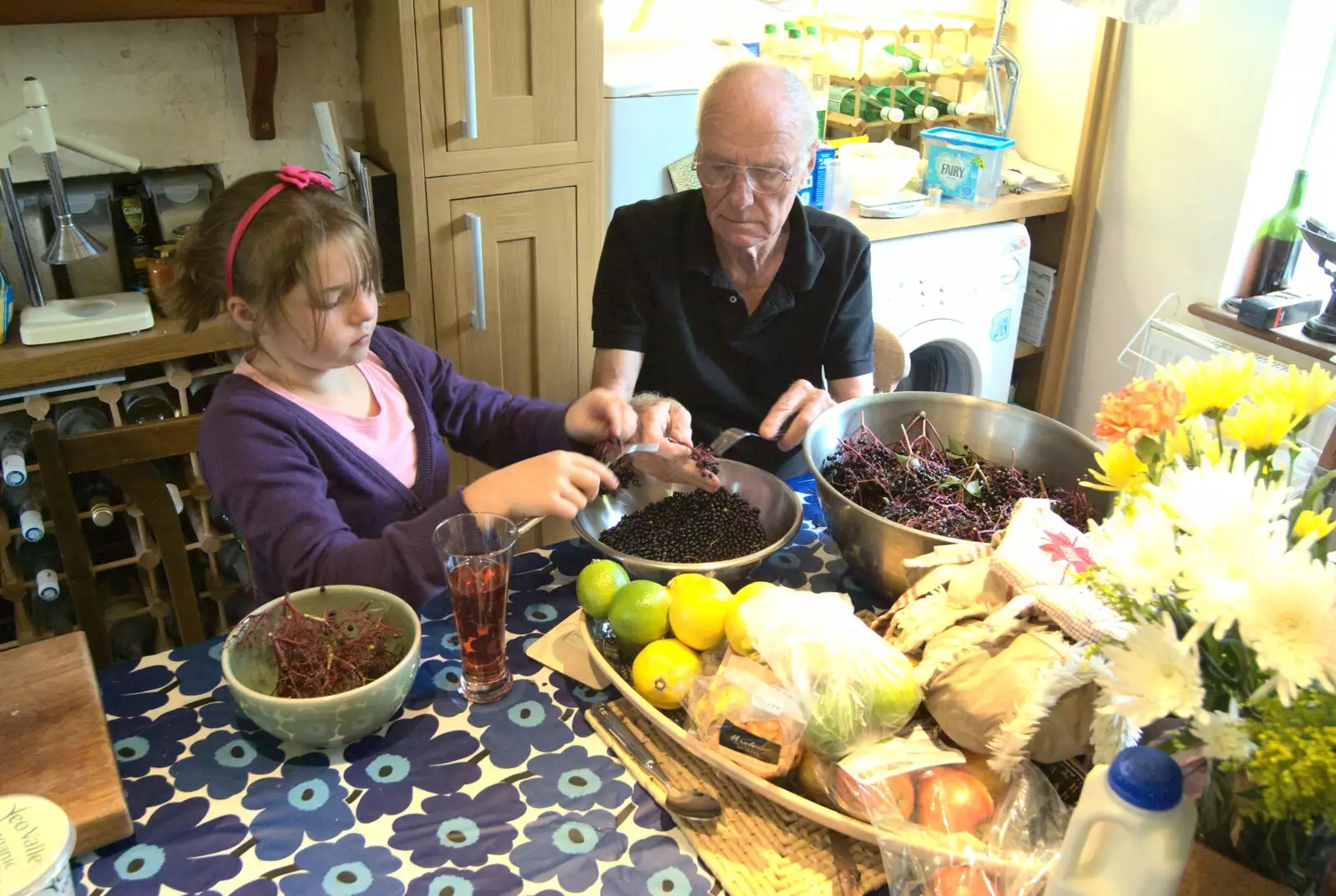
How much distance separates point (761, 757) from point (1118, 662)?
1.21ft

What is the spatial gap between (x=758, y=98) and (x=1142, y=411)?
1.06 meters

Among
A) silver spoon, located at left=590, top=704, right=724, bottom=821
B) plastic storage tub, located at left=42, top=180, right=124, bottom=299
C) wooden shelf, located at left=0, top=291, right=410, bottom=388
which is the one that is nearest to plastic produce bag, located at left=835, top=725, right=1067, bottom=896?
silver spoon, located at left=590, top=704, right=724, bottom=821

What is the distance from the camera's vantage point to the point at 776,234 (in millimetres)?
1757

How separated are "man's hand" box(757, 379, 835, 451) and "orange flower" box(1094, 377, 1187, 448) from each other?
0.73 m

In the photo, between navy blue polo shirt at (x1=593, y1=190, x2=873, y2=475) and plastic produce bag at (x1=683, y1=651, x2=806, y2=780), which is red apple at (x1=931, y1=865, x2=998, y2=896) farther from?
navy blue polo shirt at (x1=593, y1=190, x2=873, y2=475)

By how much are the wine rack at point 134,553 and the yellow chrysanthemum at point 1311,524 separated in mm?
1957

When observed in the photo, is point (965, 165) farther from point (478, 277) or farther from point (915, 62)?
point (478, 277)

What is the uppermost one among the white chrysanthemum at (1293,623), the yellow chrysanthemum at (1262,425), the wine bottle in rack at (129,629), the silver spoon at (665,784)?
the yellow chrysanthemum at (1262,425)

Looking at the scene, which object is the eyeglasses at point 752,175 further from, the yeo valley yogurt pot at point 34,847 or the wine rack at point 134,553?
the yeo valley yogurt pot at point 34,847

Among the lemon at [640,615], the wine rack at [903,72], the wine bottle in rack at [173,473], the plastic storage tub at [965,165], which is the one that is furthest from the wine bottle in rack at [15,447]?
the plastic storage tub at [965,165]

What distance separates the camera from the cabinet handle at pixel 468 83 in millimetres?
1958

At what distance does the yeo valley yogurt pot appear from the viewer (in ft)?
2.35

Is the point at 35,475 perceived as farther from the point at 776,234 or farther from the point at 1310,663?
the point at 1310,663

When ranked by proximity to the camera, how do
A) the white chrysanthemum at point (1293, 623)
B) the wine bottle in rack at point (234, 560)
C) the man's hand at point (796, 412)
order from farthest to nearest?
the wine bottle in rack at point (234, 560) → the man's hand at point (796, 412) → the white chrysanthemum at point (1293, 623)
